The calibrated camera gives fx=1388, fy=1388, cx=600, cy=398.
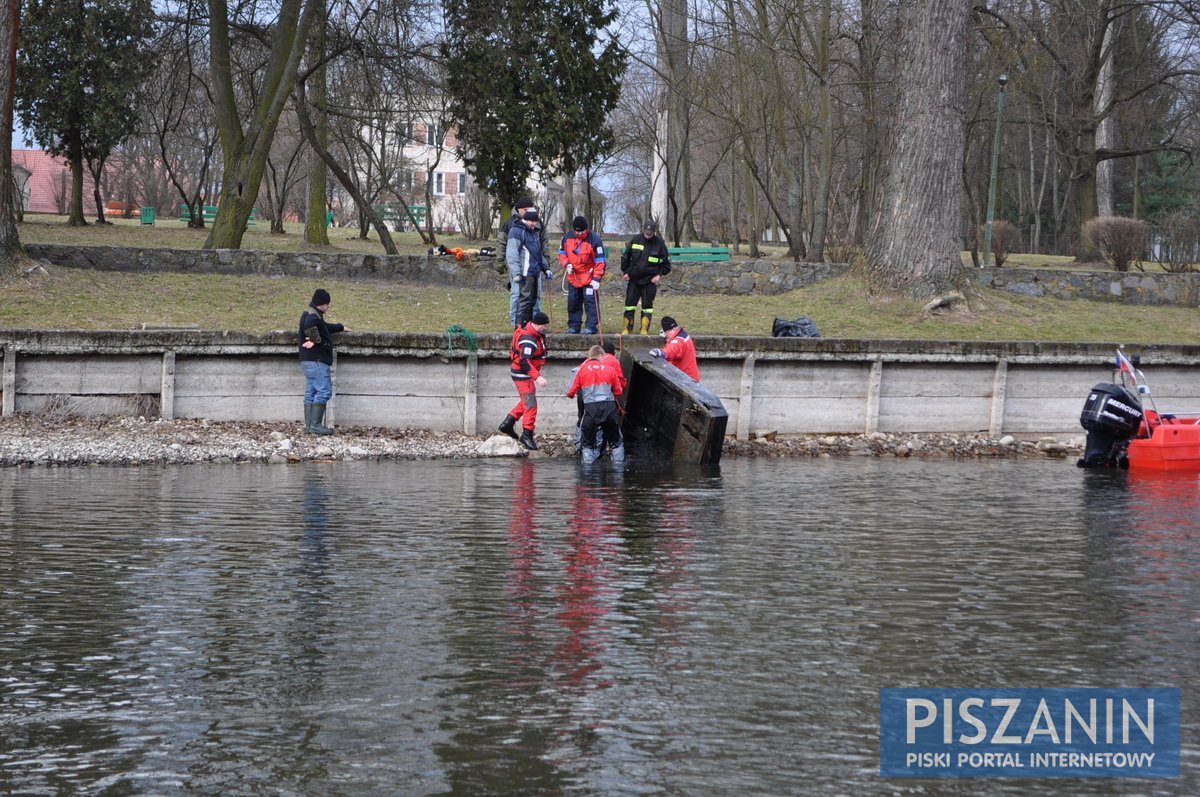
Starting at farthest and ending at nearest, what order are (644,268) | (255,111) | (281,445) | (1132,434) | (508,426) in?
(255,111) < (644,268) < (508,426) < (1132,434) < (281,445)

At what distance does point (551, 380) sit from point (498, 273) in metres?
6.89

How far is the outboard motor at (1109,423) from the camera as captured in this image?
1802 cm

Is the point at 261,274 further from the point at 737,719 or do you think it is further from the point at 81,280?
the point at 737,719

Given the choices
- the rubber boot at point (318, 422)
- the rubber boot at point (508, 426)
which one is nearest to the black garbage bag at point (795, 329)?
the rubber boot at point (508, 426)

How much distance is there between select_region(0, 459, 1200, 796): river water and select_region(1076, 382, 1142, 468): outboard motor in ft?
9.92

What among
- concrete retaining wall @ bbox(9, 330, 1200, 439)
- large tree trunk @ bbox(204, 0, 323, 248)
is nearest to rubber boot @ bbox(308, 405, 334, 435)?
concrete retaining wall @ bbox(9, 330, 1200, 439)

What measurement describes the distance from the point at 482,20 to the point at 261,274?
276 inches

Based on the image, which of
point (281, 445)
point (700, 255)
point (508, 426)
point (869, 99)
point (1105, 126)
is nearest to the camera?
point (281, 445)

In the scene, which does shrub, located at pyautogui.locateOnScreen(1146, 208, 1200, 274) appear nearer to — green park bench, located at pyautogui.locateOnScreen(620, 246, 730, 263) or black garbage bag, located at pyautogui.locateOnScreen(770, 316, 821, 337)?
green park bench, located at pyautogui.locateOnScreen(620, 246, 730, 263)

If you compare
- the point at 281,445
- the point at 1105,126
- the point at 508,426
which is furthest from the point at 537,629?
the point at 1105,126

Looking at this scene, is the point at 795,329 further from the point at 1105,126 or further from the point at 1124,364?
the point at 1105,126

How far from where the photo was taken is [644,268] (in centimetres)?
2070

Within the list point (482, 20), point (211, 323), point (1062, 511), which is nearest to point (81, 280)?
point (211, 323)

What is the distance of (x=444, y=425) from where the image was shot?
1938 cm
